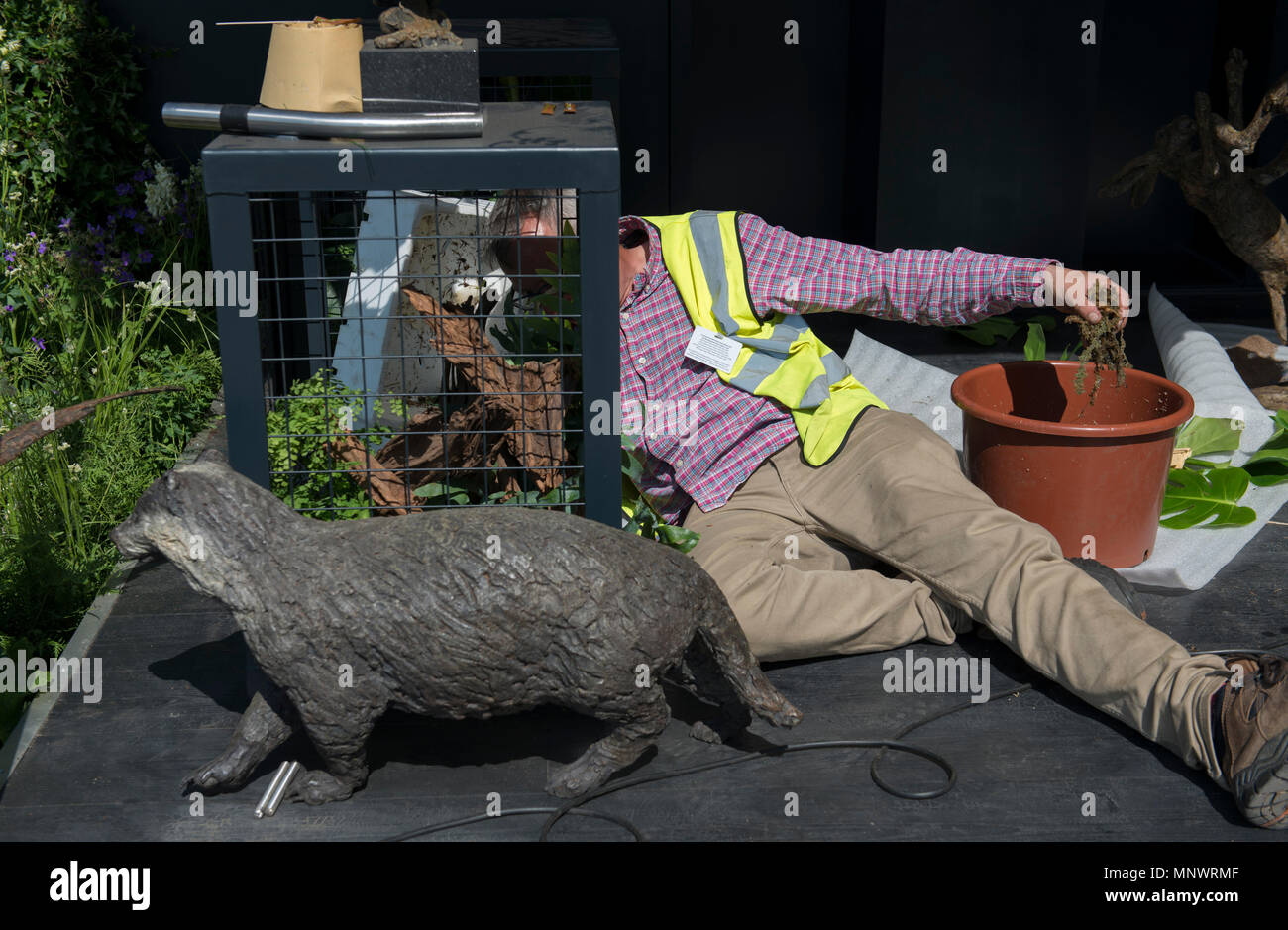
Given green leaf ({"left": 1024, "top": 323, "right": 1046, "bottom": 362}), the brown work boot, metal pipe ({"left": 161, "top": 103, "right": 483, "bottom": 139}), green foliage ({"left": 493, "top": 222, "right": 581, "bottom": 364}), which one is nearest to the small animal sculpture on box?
metal pipe ({"left": 161, "top": 103, "right": 483, "bottom": 139})

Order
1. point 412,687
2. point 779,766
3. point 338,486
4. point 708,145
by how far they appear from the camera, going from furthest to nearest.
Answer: point 708,145 < point 338,486 < point 779,766 < point 412,687

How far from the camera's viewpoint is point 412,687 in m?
2.38

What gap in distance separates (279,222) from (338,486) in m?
0.65

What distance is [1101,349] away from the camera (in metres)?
3.30

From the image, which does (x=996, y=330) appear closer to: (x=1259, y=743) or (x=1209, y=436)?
(x=1209, y=436)

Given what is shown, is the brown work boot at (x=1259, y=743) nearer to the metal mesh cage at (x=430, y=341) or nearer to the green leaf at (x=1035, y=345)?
the metal mesh cage at (x=430, y=341)

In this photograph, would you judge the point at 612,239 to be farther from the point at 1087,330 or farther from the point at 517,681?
the point at 1087,330

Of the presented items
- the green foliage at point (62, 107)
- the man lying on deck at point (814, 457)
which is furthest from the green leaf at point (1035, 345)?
the green foliage at point (62, 107)

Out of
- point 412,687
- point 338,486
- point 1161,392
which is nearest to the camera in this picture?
point 412,687

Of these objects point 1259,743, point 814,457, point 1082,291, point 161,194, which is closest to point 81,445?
point 161,194

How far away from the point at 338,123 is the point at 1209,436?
2.87m

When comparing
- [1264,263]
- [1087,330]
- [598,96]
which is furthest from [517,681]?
[1264,263]

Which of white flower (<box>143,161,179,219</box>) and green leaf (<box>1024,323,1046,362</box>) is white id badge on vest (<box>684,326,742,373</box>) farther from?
white flower (<box>143,161,179,219</box>)

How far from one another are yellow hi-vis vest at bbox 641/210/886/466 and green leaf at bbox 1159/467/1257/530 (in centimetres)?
112
